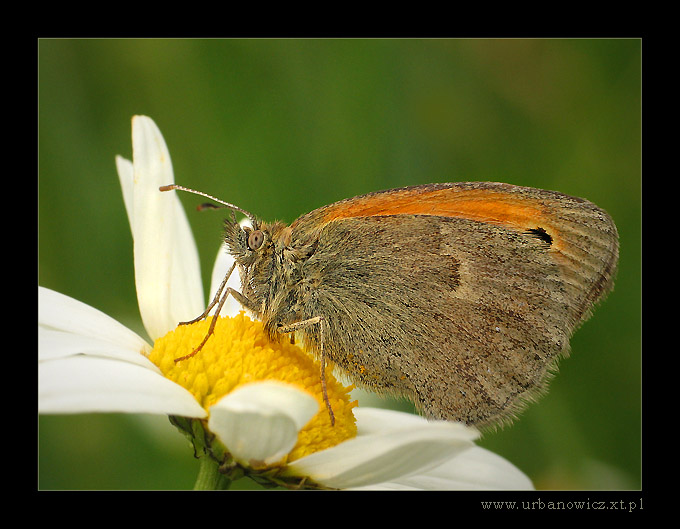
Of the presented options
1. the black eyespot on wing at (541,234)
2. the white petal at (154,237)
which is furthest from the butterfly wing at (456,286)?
the white petal at (154,237)

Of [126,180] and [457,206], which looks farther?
[126,180]

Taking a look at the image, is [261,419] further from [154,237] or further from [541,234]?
[541,234]

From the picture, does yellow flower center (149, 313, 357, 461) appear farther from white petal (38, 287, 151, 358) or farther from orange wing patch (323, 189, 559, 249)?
orange wing patch (323, 189, 559, 249)

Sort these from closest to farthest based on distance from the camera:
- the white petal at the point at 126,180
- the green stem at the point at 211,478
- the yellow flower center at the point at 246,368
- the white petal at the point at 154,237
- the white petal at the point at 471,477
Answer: the green stem at the point at 211,478
the yellow flower center at the point at 246,368
the white petal at the point at 471,477
the white petal at the point at 154,237
the white petal at the point at 126,180

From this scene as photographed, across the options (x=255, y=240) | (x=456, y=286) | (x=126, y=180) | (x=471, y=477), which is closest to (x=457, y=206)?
(x=456, y=286)

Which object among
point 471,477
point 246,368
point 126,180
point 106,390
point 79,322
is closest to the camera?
point 106,390

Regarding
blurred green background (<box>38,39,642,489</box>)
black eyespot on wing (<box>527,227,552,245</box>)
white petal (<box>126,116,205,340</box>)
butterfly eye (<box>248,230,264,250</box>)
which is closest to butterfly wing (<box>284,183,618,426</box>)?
black eyespot on wing (<box>527,227,552,245</box>)

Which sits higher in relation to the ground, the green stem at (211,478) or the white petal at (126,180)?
the white petal at (126,180)

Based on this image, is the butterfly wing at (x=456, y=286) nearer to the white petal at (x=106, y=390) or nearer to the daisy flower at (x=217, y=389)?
the daisy flower at (x=217, y=389)
